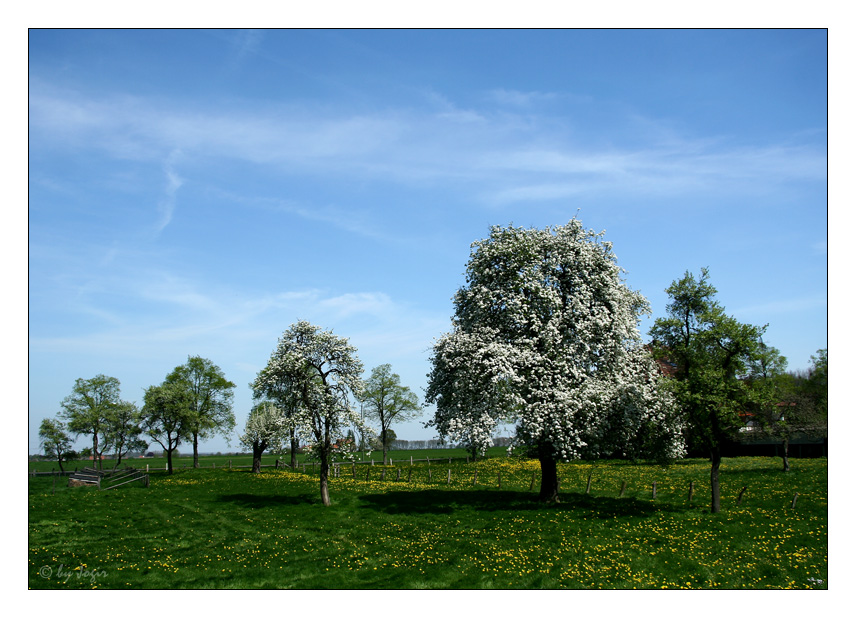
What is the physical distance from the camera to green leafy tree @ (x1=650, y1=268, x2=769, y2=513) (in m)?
30.1

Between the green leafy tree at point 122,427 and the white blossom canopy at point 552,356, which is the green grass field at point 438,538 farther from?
the green leafy tree at point 122,427

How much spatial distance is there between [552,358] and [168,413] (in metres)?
46.4

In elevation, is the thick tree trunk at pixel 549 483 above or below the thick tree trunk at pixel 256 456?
above

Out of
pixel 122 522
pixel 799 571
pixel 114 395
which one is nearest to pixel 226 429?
pixel 114 395

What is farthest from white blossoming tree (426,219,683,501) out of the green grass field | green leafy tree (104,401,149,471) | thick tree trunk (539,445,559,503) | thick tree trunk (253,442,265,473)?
green leafy tree (104,401,149,471)

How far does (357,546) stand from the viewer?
26141 millimetres

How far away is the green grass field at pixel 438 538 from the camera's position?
21.3m

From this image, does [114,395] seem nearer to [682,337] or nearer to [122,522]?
[122,522]

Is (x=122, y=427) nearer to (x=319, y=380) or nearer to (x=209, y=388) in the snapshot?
(x=209, y=388)

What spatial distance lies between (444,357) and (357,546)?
1192 cm

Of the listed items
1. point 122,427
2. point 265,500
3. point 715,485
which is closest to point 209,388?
point 122,427

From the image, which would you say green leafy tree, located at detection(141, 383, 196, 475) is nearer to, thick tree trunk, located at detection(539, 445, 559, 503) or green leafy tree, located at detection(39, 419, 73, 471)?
green leafy tree, located at detection(39, 419, 73, 471)

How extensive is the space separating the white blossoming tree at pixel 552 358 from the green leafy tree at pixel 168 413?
3737 centimetres

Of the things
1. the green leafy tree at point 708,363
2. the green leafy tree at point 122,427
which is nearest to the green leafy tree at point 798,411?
the green leafy tree at point 708,363
